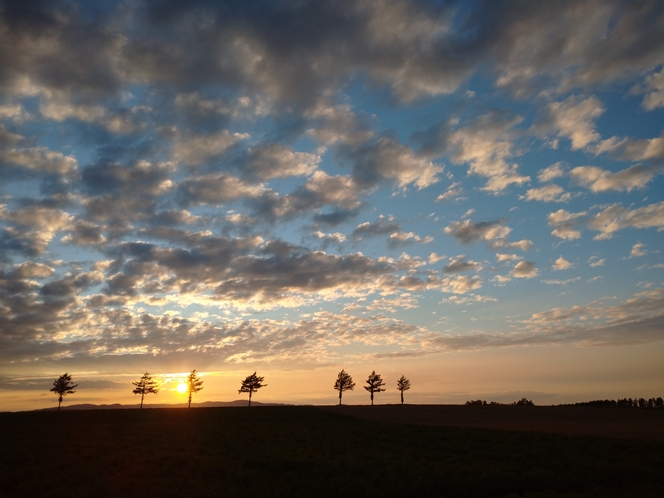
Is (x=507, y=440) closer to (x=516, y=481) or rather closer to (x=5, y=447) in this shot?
(x=516, y=481)

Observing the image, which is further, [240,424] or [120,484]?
[240,424]

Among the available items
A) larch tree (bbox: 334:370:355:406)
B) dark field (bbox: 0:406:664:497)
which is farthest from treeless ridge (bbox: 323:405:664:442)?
larch tree (bbox: 334:370:355:406)

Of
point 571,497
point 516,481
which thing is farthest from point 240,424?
point 571,497

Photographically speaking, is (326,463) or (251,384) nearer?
(326,463)

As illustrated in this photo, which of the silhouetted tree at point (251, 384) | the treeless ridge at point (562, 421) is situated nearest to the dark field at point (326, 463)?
the treeless ridge at point (562, 421)

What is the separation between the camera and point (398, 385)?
122 m

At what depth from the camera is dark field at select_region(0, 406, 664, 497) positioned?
23.9 metres

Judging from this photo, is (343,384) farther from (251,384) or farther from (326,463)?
(326,463)

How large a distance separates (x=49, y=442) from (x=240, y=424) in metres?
20.2

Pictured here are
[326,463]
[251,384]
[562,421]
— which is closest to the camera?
[326,463]

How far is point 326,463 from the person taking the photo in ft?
95.0

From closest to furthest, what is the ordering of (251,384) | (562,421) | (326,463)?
(326,463)
(562,421)
(251,384)

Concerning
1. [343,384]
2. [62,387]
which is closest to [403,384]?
[343,384]

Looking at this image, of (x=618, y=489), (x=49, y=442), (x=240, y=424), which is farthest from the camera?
(x=240, y=424)
